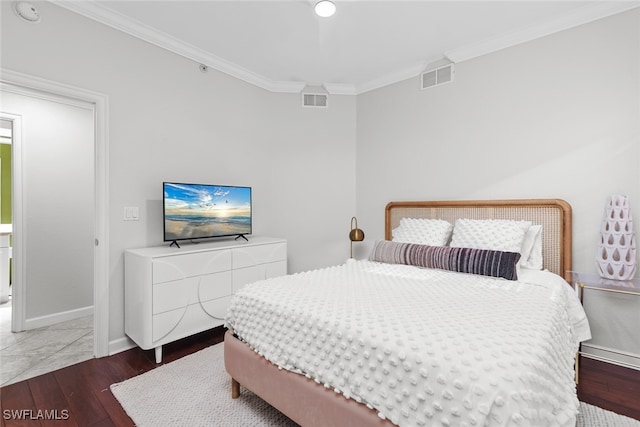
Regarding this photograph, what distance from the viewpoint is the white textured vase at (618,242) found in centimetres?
214

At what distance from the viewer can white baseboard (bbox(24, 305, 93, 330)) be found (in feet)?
9.78

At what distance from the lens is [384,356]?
1.13 m

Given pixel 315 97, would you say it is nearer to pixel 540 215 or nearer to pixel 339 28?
pixel 339 28

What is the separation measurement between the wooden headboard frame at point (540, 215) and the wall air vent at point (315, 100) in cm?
182

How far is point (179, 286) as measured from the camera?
95.7 inches

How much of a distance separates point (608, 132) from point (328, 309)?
2.56 metres

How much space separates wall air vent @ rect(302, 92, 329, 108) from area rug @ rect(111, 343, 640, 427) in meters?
3.03

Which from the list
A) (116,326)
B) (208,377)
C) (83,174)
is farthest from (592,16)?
(83,174)

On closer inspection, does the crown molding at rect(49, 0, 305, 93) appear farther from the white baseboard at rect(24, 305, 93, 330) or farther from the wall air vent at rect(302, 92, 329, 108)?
the white baseboard at rect(24, 305, 93, 330)

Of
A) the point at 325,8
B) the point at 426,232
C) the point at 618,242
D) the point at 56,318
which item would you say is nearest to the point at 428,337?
the point at 426,232

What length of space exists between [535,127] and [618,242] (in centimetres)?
110

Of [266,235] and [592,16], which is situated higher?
[592,16]

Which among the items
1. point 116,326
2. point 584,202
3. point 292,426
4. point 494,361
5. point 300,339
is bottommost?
point 292,426

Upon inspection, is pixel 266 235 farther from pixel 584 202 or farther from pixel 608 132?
pixel 608 132
